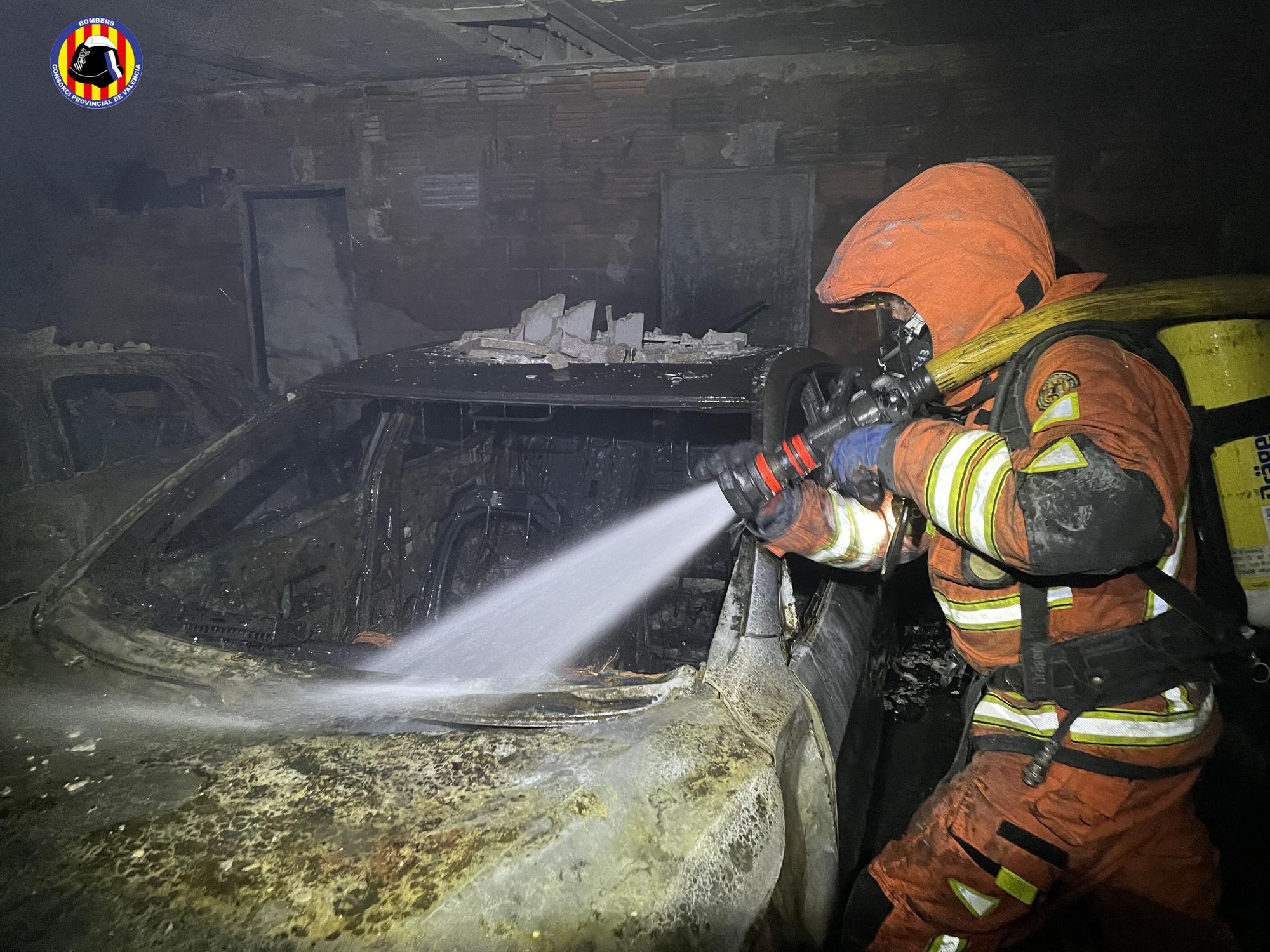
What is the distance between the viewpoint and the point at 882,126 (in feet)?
17.5

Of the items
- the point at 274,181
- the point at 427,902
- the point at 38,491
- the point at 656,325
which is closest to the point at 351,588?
the point at 38,491

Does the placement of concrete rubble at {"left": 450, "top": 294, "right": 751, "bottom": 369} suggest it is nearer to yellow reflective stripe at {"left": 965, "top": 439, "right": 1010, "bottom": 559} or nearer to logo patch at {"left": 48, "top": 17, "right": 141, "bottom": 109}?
yellow reflective stripe at {"left": 965, "top": 439, "right": 1010, "bottom": 559}

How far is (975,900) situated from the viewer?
5.43 ft

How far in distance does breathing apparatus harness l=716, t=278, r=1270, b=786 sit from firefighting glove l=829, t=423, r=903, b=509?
0.66 feet

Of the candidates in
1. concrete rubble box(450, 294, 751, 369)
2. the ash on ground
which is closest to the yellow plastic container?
the ash on ground

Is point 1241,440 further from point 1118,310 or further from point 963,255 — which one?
point 963,255

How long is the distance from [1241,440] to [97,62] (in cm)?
813

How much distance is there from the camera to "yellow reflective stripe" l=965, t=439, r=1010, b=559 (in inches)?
56.5

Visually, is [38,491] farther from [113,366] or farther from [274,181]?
[274,181]

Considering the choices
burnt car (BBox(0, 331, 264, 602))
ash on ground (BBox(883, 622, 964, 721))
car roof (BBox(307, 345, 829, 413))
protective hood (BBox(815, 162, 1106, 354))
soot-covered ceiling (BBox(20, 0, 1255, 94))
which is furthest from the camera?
soot-covered ceiling (BBox(20, 0, 1255, 94))

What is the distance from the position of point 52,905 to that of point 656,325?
5.60 meters

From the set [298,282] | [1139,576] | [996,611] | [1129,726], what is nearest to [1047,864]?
[1129,726]

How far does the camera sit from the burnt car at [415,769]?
1143 mm

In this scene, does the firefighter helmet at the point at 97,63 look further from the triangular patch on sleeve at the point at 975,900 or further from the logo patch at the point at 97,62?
the triangular patch on sleeve at the point at 975,900
